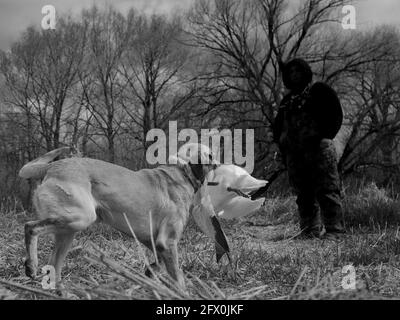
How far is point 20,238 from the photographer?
5500mm

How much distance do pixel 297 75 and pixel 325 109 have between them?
1.89 ft

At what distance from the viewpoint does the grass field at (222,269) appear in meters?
1.79

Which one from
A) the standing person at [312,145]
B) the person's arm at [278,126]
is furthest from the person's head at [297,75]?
the person's arm at [278,126]

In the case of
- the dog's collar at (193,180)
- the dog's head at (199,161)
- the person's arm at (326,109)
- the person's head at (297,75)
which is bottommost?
the dog's collar at (193,180)

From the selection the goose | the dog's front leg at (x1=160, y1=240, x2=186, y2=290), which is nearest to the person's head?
the goose

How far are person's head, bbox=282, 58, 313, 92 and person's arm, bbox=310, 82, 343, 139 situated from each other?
0.25 metres

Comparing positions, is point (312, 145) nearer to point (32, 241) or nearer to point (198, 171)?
point (198, 171)

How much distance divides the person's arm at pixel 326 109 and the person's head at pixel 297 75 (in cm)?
25

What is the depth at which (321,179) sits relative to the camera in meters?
5.64

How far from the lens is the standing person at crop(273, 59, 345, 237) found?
5.57 m

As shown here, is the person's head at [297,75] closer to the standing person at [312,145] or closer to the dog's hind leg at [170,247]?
the standing person at [312,145]

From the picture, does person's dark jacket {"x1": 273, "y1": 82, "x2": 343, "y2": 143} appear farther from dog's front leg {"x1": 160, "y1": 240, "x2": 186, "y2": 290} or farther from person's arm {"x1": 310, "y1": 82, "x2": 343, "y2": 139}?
dog's front leg {"x1": 160, "y1": 240, "x2": 186, "y2": 290}

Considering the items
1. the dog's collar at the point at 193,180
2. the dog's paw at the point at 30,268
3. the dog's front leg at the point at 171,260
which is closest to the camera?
the dog's paw at the point at 30,268

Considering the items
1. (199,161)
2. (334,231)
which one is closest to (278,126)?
(334,231)
